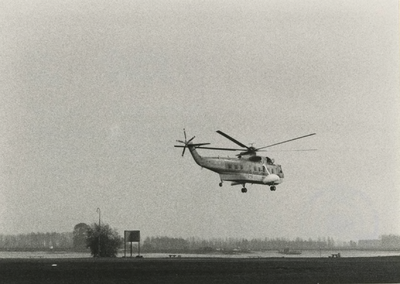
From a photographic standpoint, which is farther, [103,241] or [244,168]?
[103,241]

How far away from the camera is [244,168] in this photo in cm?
8306

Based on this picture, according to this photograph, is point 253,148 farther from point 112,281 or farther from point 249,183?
point 112,281

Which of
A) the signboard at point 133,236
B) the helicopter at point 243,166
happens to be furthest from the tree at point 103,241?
the helicopter at point 243,166

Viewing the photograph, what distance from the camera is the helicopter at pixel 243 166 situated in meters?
80.1

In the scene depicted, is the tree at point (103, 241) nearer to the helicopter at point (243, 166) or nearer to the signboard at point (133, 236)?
the signboard at point (133, 236)

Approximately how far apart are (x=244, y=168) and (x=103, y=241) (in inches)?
2481

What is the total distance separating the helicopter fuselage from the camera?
80.2 metres

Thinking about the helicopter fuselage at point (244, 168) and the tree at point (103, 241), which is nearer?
the helicopter fuselage at point (244, 168)

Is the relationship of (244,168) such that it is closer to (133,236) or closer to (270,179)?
(270,179)

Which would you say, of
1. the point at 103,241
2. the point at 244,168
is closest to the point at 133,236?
the point at 103,241

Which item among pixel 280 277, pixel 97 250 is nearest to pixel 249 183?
→ pixel 280 277

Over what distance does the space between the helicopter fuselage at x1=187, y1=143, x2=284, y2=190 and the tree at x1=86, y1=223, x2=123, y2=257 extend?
58673mm

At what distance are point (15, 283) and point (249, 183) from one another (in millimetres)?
41382

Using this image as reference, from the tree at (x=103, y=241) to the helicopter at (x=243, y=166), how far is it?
58.1 m
